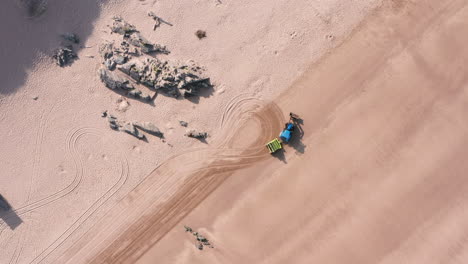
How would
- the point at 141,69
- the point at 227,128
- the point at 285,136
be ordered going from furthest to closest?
the point at 227,128 < the point at 141,69 < the point at 285,136

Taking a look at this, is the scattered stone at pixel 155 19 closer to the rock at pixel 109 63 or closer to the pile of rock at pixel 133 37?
the pile of rock at pixel 133 37

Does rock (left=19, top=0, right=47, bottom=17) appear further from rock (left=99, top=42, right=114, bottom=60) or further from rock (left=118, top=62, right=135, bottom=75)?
rock (left=118, top=62, right=135, bottom=75)

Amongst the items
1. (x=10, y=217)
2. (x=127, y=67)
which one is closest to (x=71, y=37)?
(x=127, y=67)

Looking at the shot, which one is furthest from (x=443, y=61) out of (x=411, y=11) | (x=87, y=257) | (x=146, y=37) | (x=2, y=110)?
(x=2, y=110)

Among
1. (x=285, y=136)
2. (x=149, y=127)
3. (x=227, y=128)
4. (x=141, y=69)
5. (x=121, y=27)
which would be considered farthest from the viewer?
(x=227, y=128)

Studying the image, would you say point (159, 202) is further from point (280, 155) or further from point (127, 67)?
point (127, 67)
